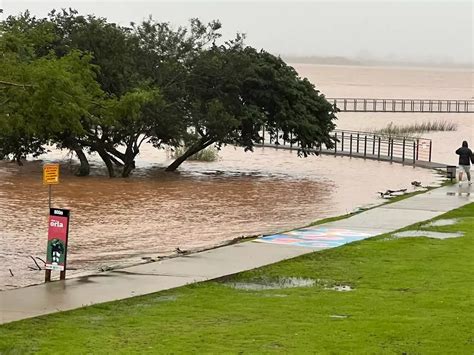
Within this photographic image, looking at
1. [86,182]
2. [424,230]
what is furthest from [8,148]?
[424,230]

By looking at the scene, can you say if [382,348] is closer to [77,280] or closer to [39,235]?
[77,280]

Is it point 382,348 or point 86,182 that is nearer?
point 382,348

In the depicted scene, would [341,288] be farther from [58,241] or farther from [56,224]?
[56,224]

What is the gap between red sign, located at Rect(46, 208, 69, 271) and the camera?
13.5m

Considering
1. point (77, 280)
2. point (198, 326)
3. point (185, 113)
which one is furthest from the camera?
point (185, 113)

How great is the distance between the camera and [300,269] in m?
14.6

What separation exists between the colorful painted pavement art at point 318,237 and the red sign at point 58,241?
17.4ft

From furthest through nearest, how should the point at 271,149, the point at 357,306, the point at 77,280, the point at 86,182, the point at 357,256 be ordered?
the point at 271,149
the point at 86,182
the point at 357,256
the point at 77,280
the point at 357,306

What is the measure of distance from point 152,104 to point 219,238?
16105 millimetres

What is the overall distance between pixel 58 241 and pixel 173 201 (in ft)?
52.1

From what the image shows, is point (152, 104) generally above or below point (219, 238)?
above

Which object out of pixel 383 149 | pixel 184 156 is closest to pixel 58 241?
pixel 184 156

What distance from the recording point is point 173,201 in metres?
29.5

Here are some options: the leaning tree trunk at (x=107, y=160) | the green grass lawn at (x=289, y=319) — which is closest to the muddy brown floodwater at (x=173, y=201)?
the leaning tree trunk at (x=107, y=160)
